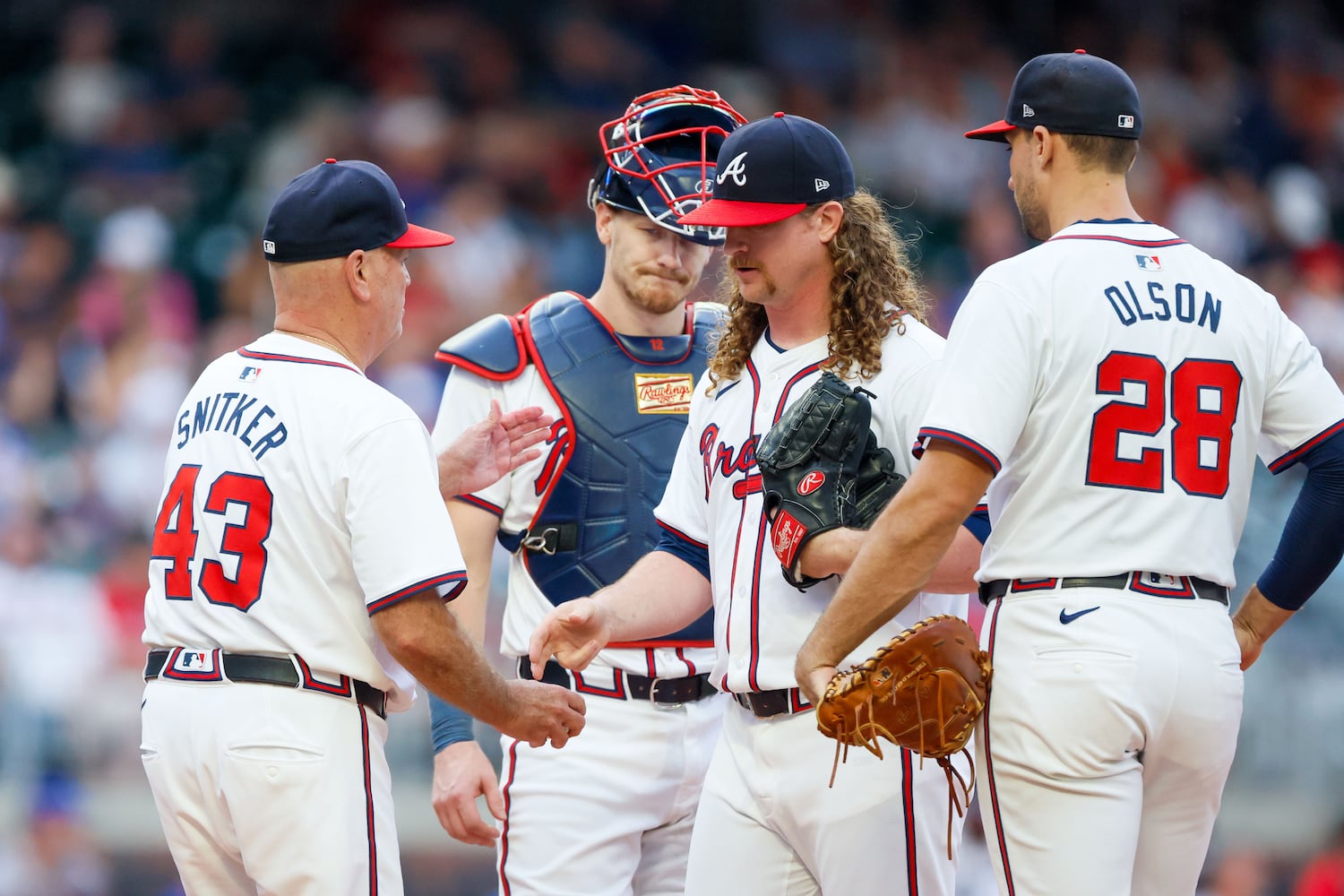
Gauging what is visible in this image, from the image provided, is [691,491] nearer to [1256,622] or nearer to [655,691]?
[655,691]

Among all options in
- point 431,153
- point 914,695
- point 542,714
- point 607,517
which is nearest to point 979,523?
point 914,695

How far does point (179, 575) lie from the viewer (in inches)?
134

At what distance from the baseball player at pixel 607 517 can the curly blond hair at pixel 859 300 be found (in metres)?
0.60

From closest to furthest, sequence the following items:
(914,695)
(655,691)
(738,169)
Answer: (914,695) → (738,169) → (655,691)

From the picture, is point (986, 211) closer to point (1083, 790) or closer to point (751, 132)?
point (751, 132)

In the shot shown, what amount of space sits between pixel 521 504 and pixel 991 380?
5.67ft

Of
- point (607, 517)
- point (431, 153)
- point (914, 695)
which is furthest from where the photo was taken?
point (431, 153)

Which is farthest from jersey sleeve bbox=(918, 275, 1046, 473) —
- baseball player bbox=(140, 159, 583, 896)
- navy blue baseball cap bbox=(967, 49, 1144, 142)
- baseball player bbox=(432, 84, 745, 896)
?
baseball player bbox=(432, 84, 745, 896)

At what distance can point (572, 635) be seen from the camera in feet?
12.4

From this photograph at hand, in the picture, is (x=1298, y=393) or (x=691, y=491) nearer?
(x=1298, y=393)

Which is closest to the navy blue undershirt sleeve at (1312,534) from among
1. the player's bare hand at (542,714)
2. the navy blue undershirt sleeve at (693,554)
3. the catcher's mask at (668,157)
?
the navy blue undershirt sleeve at (693,554)

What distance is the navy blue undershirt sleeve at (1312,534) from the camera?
336 cm

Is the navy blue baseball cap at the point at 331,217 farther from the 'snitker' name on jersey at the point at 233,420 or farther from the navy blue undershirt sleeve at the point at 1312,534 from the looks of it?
the navy blue undershirt sleeve at the point at 1312,534

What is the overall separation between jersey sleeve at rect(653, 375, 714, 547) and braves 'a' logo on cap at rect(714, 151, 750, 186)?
56cm
